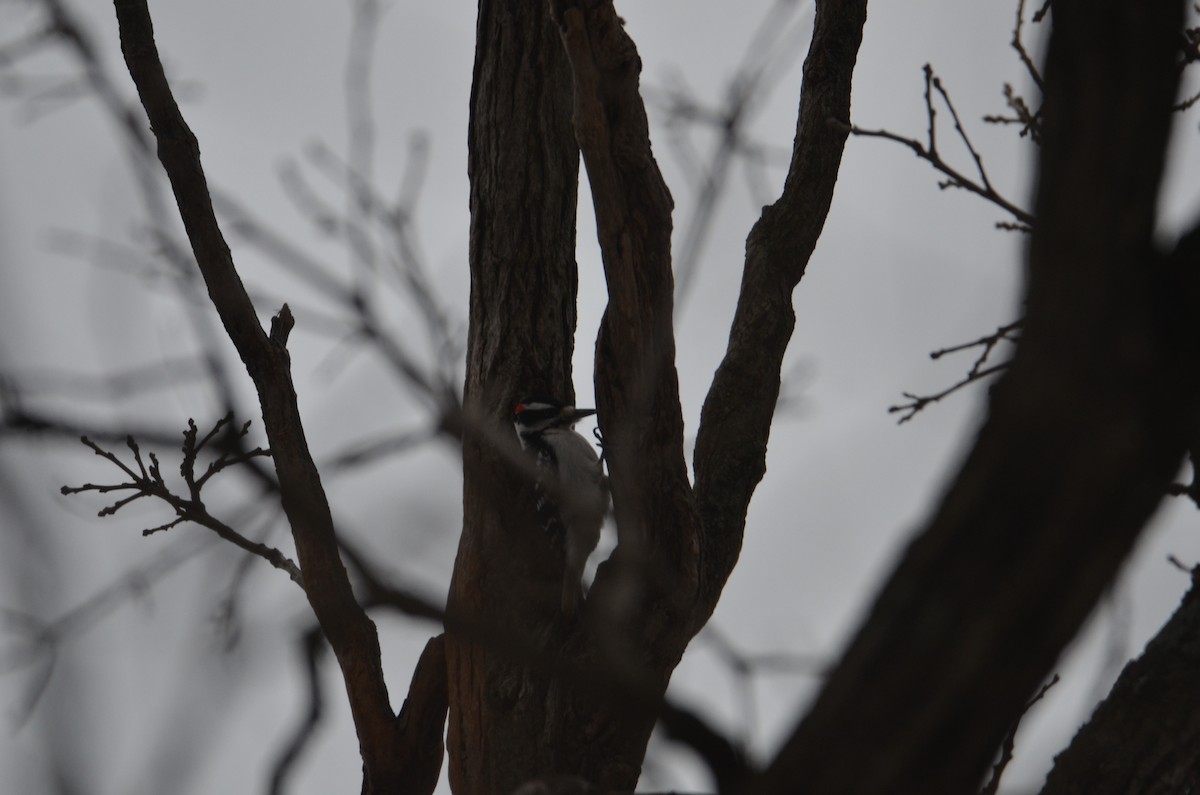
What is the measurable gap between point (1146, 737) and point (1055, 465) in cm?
130

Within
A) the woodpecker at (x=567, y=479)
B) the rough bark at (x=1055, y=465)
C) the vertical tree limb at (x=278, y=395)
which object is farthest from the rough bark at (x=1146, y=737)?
the vertical tree limb at (x=278, y=395)

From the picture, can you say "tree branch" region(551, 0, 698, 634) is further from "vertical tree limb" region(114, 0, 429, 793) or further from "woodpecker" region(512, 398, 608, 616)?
"vertical tree limb" region(114, 0, 429, 793)

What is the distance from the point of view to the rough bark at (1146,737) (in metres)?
2.30

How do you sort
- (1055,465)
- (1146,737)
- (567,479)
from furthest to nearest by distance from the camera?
(567,479) → (1146,737) → (1055,465)

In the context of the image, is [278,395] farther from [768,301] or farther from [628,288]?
[768,301]

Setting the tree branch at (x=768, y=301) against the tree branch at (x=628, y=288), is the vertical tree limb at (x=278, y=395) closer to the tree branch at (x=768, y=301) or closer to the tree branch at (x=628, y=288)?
the tree branch at (x=628, y=288)

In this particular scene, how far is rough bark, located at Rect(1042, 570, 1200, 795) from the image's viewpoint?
7.55 feet

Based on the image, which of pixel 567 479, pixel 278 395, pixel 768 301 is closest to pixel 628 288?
pixel 768 301

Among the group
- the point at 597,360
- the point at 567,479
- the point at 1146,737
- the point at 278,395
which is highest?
the point at 567,479

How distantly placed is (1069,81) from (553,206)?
2.54 meters

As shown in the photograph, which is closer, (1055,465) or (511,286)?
(1055,465)

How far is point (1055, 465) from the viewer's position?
4.46ft

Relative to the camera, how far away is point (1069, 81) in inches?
56.7

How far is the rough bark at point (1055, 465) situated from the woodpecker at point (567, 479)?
0.58 metres
